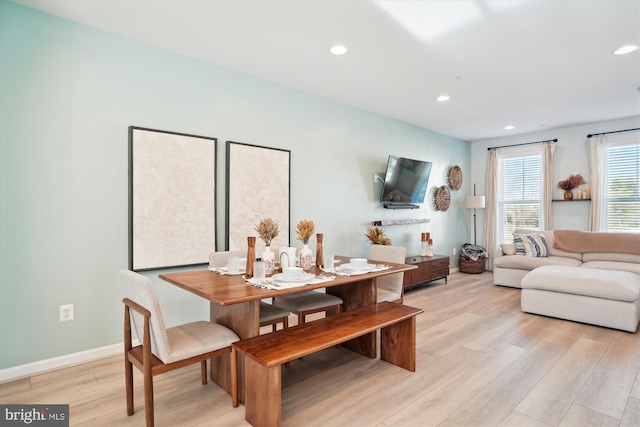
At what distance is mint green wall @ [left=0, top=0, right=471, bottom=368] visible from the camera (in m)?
2.37

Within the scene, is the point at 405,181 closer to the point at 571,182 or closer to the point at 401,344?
the point at 571,182

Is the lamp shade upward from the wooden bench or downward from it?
upward

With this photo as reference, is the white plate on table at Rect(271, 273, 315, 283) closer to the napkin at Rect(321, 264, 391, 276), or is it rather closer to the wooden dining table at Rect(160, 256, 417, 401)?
the wooden dining table at Rect(160, 256, 417, 401)

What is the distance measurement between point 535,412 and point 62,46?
13.2 feet

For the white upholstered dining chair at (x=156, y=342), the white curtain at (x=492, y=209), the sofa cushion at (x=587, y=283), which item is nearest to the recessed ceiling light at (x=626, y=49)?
the sofa cushion at (x=587, y=283)

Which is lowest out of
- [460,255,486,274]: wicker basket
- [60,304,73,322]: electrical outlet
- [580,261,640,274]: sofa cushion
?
[460,255,486,274]: wicker basket

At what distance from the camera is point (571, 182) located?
567cm

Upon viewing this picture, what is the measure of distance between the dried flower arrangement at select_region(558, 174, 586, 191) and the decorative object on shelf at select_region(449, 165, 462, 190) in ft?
5.26

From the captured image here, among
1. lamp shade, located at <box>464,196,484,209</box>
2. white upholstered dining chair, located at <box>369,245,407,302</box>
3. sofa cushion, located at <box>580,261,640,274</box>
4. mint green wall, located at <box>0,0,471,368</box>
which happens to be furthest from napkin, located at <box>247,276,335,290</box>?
lamp shade, located at <box>464,196,484,209</box>

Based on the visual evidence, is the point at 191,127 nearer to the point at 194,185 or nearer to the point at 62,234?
the point at 194,185

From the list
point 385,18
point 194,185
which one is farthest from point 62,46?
point 385,18

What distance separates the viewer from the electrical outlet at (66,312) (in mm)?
2545

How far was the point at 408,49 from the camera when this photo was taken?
296 centimetres

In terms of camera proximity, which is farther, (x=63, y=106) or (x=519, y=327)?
(x=519, y=327)
